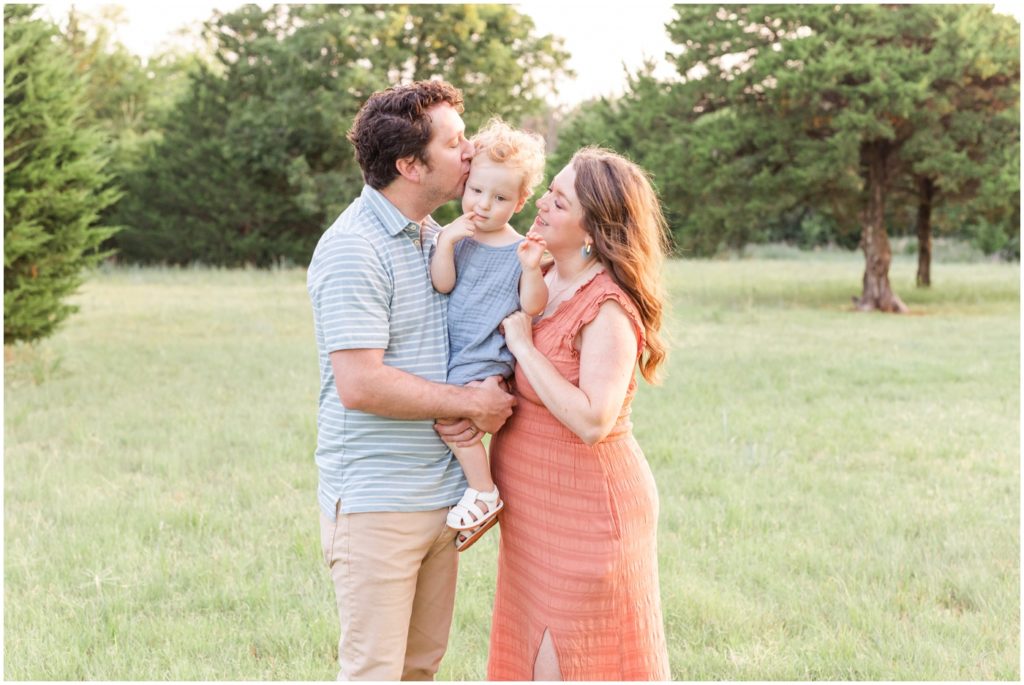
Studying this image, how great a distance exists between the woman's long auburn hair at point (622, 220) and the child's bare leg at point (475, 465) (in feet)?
2.04

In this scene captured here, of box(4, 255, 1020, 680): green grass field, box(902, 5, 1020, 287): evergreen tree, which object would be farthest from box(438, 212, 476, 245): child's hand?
box(902, 5, 1020, 287): evergreen tree

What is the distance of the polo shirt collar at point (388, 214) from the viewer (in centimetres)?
284

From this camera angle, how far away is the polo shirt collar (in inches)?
112

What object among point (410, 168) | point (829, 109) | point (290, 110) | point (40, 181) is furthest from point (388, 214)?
point (290, 110)

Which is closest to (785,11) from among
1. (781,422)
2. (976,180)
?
(976,180)

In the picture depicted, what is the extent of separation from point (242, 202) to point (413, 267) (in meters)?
30.1

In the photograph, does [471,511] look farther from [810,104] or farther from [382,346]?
[810,104]

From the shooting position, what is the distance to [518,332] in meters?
2.85

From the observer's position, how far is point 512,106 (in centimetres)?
3038

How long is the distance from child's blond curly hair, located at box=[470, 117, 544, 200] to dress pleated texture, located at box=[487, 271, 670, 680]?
39cm

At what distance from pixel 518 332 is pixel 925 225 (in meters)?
20.7

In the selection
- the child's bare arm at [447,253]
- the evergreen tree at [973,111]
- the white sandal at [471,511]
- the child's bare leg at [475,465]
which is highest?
the evergreen tree at [973,111]

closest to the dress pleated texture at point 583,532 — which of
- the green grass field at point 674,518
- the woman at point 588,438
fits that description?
the woman at point 588,438

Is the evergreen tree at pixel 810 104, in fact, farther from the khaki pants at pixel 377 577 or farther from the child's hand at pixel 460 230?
the khaki pants at pixel 377 577
